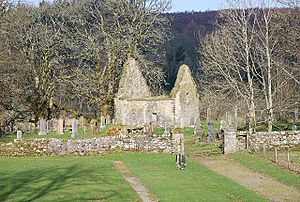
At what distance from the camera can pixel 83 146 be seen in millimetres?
27531

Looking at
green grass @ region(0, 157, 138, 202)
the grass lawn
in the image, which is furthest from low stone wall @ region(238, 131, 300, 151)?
green grass @ region(0, 157, 138, 202)

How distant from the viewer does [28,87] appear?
44219mm

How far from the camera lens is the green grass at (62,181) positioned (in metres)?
15.4

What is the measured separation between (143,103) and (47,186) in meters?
24.1

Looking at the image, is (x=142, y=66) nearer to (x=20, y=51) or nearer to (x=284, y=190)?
(x=20, y=51)

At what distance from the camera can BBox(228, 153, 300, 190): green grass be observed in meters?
18.3

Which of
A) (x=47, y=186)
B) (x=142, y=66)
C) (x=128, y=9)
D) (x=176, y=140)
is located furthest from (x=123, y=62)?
(x=47, y=186)

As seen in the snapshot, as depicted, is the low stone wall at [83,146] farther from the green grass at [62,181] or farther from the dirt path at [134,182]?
the dirt path at [134,182]

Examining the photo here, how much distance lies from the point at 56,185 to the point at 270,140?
13.2 m

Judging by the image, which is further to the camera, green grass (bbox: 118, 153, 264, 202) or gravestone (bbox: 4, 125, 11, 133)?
gravestone (bbox: 4, 125, 11, 133)

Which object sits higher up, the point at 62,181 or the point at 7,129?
the point at 7,129

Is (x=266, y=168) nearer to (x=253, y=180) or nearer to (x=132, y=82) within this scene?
(x=253, y=180)

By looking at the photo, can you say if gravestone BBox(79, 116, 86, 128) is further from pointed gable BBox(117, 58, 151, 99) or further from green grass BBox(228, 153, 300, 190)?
green grass BBox(228, 153, 300, 190)

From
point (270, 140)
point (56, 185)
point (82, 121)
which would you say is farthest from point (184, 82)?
point (56, 185)
